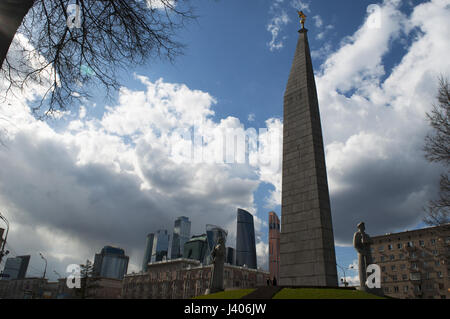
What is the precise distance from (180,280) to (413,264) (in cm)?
7255

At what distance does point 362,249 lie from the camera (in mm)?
14703

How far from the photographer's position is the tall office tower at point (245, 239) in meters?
172

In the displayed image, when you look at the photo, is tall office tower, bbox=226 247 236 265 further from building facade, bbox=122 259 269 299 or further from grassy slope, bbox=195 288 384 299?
grassy slope, bbox=195 288 384 299

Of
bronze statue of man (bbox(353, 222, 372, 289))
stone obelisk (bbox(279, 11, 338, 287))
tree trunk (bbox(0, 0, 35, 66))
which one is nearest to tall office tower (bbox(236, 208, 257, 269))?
stone obelisk (bbox(279, 11, 338, 287))

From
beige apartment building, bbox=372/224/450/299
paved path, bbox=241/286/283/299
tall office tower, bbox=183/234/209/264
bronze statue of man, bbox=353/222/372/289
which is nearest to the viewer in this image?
paved path, bbox=241/286/283/299

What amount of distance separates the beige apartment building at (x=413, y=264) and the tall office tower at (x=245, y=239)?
393ft

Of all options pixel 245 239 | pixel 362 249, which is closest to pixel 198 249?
pixel 245 239

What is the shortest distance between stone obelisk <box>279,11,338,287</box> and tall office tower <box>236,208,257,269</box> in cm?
16106

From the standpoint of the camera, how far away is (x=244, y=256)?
17262 centimetres

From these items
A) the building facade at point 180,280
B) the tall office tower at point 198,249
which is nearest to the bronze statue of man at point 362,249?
the building facade at point 180,280

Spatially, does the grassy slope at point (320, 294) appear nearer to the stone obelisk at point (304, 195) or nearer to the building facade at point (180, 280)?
the stone obelisk at point (304, 195)

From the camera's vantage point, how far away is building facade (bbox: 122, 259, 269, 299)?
301 ft
